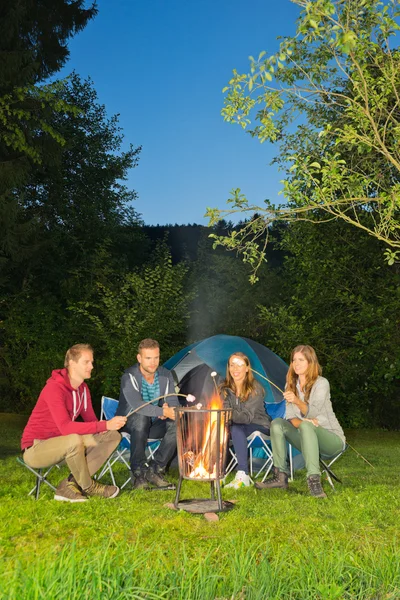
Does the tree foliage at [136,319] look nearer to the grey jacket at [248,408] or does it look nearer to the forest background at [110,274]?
the forest background at [110,274]

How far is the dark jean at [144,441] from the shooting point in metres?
4.92

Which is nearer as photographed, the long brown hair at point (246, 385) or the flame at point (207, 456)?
the flame at point (207, 456)

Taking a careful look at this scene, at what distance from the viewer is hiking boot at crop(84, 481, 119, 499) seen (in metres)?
4.32

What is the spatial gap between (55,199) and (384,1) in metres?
9.66

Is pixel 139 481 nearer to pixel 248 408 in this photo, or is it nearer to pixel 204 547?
pixel 248 408

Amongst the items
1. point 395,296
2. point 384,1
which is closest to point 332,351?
point 395,296

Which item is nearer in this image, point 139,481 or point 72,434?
point 72,434

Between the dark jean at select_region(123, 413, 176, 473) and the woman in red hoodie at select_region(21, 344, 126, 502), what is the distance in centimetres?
43

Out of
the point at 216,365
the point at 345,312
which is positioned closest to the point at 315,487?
the point at 216,365

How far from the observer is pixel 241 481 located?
16.2ft

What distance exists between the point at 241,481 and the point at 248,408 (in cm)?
54

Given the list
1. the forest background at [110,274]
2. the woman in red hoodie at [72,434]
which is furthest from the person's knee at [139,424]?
the forest background at [110,274]

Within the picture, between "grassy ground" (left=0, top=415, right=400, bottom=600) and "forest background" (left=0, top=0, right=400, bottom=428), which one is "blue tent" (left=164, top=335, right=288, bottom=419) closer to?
"grassy ground" (left=0, top=415, right=400, bottom=600)

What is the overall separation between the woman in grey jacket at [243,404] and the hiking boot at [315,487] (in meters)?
0.64
